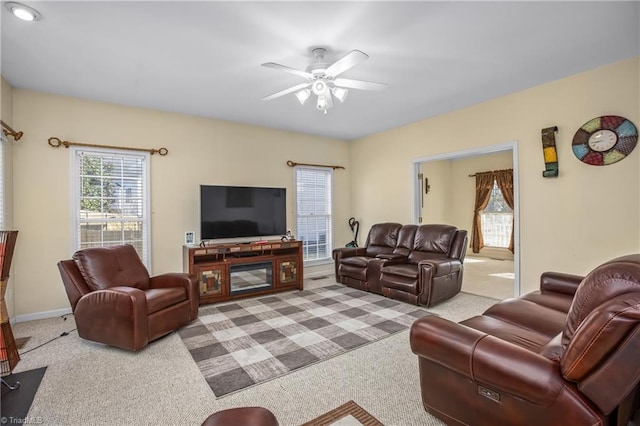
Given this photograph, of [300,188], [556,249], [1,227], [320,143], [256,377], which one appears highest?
[320,143]

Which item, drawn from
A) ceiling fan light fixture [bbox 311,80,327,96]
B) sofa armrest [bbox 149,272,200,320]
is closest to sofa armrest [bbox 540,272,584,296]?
ceiling fan light fixture [bbox 311,80,327,96]

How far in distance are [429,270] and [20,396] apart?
12.8ft

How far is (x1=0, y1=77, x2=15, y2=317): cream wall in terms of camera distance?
3252 mm

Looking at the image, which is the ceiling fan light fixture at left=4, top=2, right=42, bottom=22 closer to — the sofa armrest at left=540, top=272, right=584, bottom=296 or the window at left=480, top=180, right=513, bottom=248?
the sofa armrest at left=540, top=272, right=584, bottom=296

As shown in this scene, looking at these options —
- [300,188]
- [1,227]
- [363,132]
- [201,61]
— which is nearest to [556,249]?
[363,132]

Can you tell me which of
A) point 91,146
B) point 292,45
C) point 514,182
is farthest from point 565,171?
point 91,146

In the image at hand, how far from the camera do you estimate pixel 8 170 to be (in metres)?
3.36

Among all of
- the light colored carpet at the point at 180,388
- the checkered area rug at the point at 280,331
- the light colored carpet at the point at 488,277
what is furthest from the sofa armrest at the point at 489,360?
the light colored carpet at the point at 488,277

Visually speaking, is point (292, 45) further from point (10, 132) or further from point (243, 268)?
point (10, 132)

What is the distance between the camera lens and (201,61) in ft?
9.75

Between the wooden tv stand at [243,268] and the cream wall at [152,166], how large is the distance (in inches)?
Answer: 24.7

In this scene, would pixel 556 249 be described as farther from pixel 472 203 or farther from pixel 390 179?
pixel 472 203

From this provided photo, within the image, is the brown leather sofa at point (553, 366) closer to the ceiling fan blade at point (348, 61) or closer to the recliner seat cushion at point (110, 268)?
the ceiling fan blade at point (348, 61)

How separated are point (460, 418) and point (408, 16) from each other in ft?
8.87
